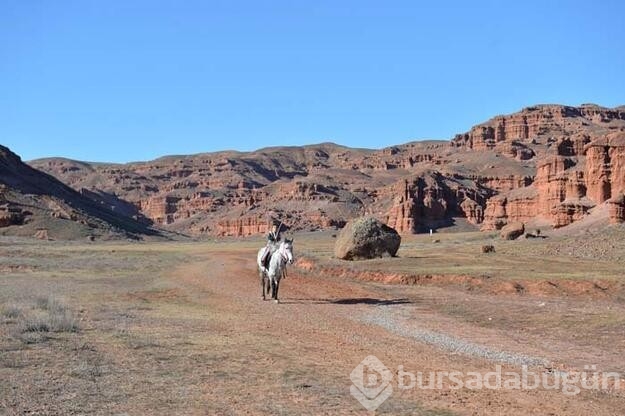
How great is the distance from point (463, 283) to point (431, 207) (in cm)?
12859

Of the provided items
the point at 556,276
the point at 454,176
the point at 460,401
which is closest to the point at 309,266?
the point at 556,276

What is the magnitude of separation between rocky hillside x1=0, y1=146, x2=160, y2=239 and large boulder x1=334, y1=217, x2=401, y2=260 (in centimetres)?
7924

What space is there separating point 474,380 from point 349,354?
312 centimetres

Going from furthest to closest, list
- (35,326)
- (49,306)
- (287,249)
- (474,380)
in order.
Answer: (287,249)
(49,306)
(35,326)
(474,380)

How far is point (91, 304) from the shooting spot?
72.5ft

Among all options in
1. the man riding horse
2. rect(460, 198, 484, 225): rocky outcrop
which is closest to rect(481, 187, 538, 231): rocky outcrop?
rect(460, 198, 484, 225): rocky outcrop

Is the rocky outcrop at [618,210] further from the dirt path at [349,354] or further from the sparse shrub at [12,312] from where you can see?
the sparse shrub at [12,312]

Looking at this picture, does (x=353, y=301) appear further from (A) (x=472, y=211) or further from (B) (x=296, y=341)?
(A) (x=472, y=211)

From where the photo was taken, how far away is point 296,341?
14.9m

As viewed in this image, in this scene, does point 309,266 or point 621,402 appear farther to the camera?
point 309,266

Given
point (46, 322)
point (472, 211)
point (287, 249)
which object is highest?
point (472, 211)

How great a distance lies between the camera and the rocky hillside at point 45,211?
371ft

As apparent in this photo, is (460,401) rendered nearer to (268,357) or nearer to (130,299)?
(268,357)

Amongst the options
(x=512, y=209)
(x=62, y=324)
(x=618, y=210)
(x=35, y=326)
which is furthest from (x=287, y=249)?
(x=512, y=209)
